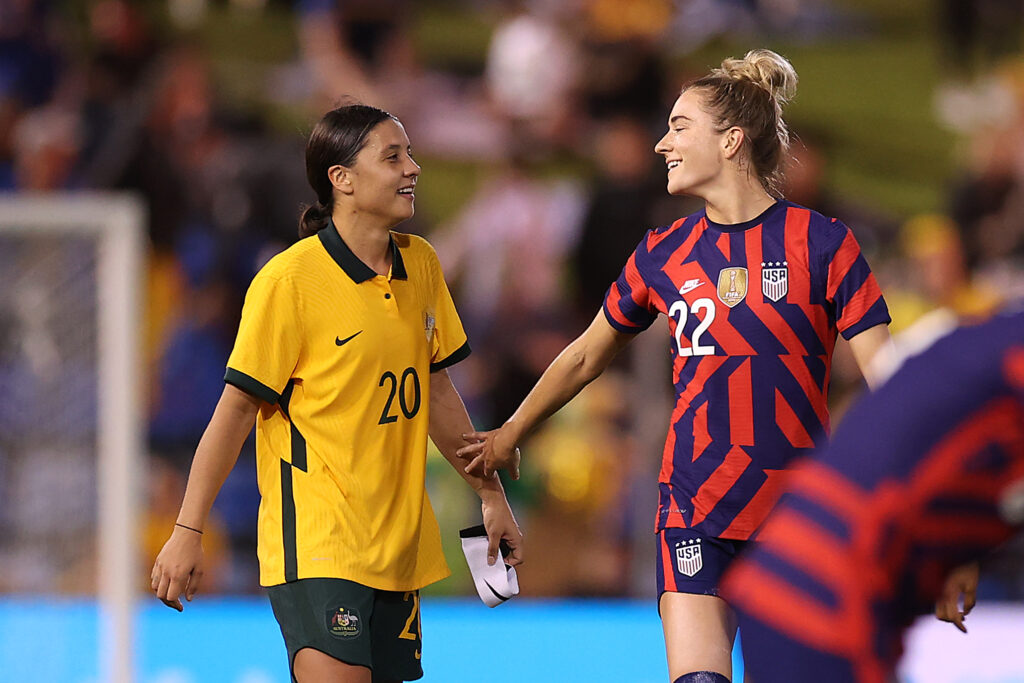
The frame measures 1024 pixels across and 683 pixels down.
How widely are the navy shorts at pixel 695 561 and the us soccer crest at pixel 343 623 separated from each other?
27.6 inches

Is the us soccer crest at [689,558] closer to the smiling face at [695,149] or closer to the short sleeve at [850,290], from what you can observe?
the short sleeve at [850,290]

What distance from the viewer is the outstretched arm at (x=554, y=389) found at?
3.44 metres

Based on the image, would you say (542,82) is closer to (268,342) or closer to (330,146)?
(330,146)

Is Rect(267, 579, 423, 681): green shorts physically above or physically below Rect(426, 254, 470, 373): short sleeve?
below

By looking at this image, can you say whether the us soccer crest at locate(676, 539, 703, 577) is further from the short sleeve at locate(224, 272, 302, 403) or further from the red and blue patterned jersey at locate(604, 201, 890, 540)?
the short sleeve at locate(224, 272, 302, 403)

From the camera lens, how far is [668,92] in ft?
29.6

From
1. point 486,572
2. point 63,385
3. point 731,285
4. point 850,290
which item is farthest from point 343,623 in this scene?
point 63,385

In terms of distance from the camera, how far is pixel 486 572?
3.46m

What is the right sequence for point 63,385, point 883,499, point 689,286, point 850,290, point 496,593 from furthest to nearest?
point 63,385 → point 496,593 → point 689,286 → point 850,290 → point 883,499

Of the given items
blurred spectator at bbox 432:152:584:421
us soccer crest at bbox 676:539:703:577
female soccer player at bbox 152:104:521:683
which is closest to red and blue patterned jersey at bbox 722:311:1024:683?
us soccer crest at bbox 676:539:703:577

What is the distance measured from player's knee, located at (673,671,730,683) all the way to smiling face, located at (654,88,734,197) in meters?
1.10

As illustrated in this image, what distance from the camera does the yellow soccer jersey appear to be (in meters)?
3.06

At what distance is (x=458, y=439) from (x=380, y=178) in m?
0.70

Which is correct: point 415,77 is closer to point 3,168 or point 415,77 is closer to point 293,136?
point 293,136
